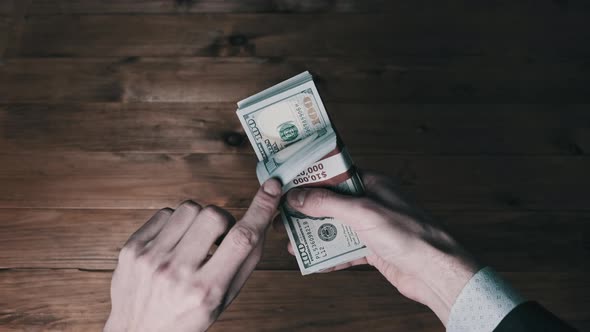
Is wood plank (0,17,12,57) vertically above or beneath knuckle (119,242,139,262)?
above

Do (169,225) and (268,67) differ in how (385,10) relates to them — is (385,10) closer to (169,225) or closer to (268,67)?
(268,67)

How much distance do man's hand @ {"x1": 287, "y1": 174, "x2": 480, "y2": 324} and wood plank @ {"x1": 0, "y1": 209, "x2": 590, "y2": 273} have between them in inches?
18.4

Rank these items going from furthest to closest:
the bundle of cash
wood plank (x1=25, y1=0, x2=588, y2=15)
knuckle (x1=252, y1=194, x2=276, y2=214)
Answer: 1. wood plank (x1=25, y1=0, x2=588, y2=15)
2. the bundle of cash
3. knuckle (x1=252, y1=194, x2=276, y2=214)

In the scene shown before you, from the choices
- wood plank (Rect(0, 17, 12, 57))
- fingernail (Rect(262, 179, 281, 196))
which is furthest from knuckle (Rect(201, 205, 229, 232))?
wood plank (Rect(0, 17, 12, 57))

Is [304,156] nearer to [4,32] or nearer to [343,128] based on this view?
[343,128]

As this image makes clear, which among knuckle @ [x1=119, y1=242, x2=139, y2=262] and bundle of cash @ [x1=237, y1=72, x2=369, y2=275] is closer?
knuckle @ [x1=119, y1=242, x2=139, y2=262]

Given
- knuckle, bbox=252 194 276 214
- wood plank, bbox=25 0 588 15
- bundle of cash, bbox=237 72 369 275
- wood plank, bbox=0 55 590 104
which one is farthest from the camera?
wood plank, bbox=25 0 588 15

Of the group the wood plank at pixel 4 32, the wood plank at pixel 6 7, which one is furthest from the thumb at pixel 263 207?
the wood plank at pixel 6 7

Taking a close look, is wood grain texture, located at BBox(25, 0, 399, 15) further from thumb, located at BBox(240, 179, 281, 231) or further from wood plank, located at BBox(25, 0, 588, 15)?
thumb, located at BBox(240, 179, 281, 231)

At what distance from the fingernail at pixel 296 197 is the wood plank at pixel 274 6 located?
3.19ft

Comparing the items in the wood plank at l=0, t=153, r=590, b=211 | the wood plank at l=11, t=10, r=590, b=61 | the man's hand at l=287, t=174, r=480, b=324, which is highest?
the wood plank at l=11, t=10, r=590, b=61

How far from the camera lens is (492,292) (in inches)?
32.8

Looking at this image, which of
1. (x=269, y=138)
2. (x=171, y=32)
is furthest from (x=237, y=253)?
(x=171, y=32)

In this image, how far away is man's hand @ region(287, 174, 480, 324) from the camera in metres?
0.88
